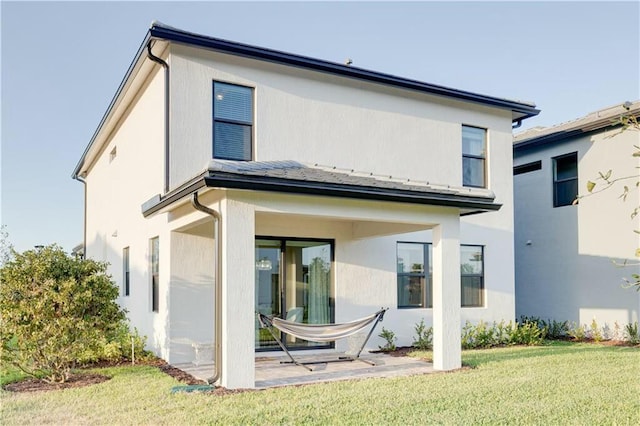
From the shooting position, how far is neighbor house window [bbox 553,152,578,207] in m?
14.8

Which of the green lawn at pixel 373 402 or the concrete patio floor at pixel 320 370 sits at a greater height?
the green lawn at pixel 373 402

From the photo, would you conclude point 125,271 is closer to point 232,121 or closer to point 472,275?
point 232,121

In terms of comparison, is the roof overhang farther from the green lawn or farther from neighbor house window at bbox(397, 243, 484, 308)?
neighbor house window at bbox(397, 243, 484, 308)

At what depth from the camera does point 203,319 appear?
1005cm

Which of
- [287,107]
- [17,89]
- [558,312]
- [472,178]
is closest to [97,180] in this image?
[17,89]

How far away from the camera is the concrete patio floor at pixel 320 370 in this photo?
8.22 meters

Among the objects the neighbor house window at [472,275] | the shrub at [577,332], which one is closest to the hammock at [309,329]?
the neighbor house window at [472,275]

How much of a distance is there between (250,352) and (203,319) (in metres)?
2.80

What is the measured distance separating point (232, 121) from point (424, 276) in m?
5.68

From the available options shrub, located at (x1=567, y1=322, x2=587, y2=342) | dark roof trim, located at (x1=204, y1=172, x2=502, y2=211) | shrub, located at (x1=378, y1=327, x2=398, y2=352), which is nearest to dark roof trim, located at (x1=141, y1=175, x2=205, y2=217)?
dark roof trim, located at (x1=204, y1=172, x2=502, y2=211)

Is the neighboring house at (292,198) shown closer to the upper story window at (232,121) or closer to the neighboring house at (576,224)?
the upper story window at (232,121)

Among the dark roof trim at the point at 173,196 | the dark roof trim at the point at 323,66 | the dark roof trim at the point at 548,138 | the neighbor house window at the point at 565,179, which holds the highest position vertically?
the dark roof trim at the point at 323,66

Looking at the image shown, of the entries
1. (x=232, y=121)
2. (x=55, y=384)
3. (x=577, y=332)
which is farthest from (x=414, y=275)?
(x=55, y=384)

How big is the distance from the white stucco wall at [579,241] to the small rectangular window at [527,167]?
123 mm
